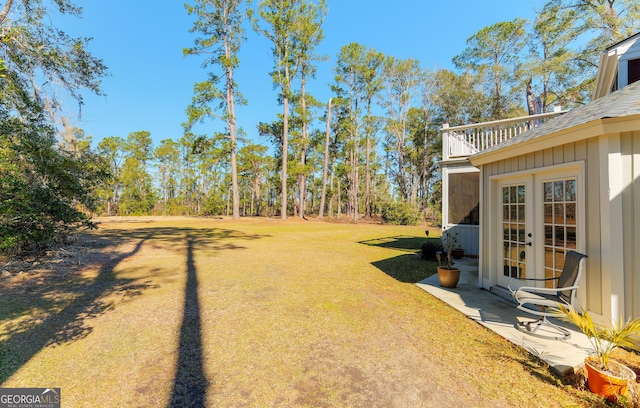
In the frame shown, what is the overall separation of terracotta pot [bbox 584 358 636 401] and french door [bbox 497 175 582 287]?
58.6 inches

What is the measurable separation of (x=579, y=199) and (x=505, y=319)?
71.0 inches

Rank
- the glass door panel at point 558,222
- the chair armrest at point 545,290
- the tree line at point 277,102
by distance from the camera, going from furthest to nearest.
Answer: the tree line at point 277,102, the glass door panel at point 558,222, the chair armrest at point 545,290

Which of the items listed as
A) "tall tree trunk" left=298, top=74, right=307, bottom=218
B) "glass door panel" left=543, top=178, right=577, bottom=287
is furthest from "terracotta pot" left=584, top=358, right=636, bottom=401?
"tall tree trunk" left=298, top=74, right=307, bottom=218

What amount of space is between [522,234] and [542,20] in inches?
799

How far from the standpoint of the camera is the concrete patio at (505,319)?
262 cm

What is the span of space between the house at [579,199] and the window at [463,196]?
3.51m

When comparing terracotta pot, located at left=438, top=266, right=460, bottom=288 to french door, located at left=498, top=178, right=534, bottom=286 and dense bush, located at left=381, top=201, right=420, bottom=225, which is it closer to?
french door, located at left=498, top=178, right=534, bottom=286

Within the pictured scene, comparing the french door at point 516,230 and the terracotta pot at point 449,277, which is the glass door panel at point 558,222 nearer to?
the french door at point 516,230

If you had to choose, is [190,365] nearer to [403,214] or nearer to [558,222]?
[558,222]

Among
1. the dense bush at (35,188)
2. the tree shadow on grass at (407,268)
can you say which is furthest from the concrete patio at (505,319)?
the dense bush at (35,188)

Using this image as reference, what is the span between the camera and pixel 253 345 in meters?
3.03

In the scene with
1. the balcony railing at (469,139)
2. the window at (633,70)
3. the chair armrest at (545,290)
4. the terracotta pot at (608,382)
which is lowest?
the terracotta pot at (608,382)

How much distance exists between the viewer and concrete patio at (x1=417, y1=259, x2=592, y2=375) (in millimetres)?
2623

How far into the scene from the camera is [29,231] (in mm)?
6477
